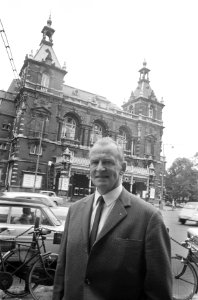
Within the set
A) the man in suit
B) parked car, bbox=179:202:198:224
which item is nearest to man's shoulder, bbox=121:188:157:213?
the man in suit

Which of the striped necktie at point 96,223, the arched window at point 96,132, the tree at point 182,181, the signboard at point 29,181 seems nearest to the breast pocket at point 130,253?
the striped necktie at point 96,223

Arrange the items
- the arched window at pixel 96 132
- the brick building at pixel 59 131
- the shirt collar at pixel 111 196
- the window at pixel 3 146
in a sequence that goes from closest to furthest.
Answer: the shirt collar at pixel 111 196, the brick building at pixel 59 131, the window at pixel 3 146, the arched window at pixel 96 132

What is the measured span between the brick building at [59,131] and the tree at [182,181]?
59.8 ft

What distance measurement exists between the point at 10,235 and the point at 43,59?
120ft

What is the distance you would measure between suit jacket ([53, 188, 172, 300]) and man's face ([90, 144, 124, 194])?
22 cm

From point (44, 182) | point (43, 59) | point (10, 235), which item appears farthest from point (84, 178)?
point (10, 235)

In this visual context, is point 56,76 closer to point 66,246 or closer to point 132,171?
point 132,171

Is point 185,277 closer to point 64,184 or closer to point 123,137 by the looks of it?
point 64,184

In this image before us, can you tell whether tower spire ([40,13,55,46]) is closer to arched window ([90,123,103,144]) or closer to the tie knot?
arched window ([90,123,103,144])

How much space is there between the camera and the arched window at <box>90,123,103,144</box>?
42.7 m

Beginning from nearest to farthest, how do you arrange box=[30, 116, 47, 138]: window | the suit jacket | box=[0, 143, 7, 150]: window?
1. the suit jacket
2. box=[30, 116, 47, 138]: window
3. box=[0, 143, 7, 150]: window

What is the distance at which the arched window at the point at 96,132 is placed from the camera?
42706 mm

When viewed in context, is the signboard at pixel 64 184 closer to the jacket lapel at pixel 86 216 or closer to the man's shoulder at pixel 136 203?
the jacket lapel at pixel 86 216

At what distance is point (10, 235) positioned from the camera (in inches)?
264
